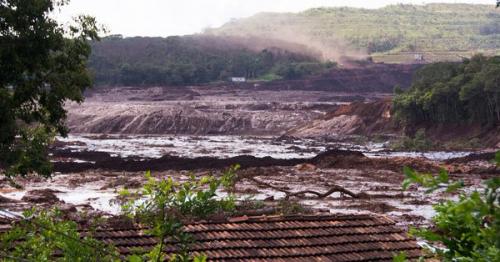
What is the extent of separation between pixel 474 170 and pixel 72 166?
20107 mm

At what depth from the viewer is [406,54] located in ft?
481

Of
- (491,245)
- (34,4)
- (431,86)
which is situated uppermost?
(34,4)

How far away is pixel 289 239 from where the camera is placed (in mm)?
10922

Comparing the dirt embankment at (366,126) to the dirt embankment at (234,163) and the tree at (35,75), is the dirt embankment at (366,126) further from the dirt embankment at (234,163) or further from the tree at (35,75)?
the tree at (35,75)

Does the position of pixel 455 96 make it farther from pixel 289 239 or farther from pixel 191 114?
pixel 289 239

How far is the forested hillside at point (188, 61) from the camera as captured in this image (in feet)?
374

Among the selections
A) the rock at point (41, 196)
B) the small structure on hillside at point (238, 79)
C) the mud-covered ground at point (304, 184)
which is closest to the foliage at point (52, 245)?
the mud-covered ground at point (304, 184)

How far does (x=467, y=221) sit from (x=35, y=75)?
13339 mm

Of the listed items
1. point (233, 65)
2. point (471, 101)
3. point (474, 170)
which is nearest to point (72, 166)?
point (474, 170)

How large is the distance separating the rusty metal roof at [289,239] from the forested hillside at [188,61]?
102 m

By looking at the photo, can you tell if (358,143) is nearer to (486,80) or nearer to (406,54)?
(486,80)

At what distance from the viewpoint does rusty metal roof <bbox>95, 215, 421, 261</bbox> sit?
33.5 ft

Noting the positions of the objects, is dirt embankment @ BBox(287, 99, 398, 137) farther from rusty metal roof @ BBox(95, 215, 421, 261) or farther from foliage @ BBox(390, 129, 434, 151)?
rusty metal roof @ BBox(95, 215, 421, 261)

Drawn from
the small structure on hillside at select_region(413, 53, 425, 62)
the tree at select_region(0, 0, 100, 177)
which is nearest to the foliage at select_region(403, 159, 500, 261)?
the tree at select_region(0, 0, 100, 177)
